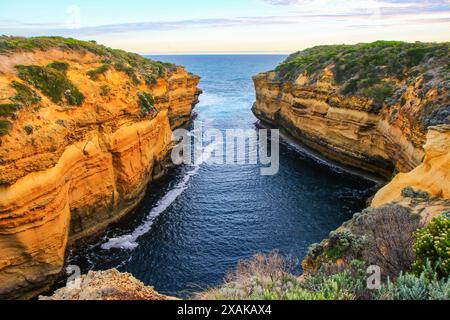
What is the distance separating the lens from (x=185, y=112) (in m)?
66.7

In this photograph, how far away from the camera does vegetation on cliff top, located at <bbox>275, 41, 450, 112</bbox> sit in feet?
130

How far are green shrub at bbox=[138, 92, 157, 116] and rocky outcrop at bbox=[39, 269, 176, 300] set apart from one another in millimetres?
23598

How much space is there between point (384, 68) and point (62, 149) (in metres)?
38.6

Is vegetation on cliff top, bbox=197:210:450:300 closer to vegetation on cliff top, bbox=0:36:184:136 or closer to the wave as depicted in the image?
vegetation on cliff top, bbox=0:36:184:136

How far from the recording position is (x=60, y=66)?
101 ft

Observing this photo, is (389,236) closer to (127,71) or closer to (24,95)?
(24,95)

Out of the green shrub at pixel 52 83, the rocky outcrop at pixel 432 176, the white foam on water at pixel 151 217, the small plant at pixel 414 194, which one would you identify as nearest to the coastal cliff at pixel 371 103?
the rocky outcrop at pixel 432 176

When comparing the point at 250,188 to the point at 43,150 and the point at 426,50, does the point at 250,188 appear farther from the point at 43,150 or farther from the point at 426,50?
the point at 426,50

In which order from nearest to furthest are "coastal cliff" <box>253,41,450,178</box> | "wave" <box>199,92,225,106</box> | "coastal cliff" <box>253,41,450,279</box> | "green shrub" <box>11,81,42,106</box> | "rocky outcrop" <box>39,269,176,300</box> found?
"rocky outcrop" <box>39,269,176,300</box> → "coastal cliff" <box>253,41,450,279</box> → "green shrub" <box>11,81,42,106</box> → "coastal cliff" <box>253,41,450,178</box> → "wave" <box>199,92,225,106</box>

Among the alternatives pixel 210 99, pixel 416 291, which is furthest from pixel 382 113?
pixel 210 99

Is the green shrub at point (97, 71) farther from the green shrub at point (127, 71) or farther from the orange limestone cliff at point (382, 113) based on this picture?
the orange limestone cliff at point (382, 113)

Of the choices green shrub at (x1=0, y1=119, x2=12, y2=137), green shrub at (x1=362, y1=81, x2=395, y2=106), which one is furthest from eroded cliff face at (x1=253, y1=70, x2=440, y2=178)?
green shrub at (x1=0, y1=119, x2=12, y2=137)
